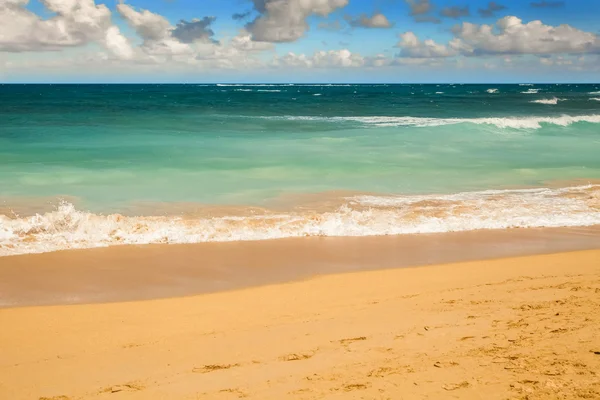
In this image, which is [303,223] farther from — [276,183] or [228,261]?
[276,183]

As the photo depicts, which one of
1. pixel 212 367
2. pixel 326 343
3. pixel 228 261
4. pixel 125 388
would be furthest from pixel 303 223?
pixel 125 388

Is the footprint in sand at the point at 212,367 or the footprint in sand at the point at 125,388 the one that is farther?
the footprint in sand at the point at 212,367

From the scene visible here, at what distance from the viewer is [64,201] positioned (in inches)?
507

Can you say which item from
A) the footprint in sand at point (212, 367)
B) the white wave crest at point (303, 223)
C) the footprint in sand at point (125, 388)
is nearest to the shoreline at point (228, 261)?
the white wave crest at point (303, 223)

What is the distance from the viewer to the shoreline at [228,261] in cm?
710

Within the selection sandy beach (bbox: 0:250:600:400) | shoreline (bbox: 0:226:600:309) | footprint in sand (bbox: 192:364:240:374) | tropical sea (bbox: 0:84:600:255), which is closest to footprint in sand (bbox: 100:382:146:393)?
sandy beach (bbox: 0:250:600:400)

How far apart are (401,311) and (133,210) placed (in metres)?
8.15

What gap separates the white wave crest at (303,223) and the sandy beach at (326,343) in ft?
10.5

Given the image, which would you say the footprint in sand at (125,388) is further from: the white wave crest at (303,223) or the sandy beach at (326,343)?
the white wave crest at (303,223)

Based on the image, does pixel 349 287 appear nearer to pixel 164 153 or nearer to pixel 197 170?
pixel 197 170

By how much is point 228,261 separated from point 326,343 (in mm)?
3787

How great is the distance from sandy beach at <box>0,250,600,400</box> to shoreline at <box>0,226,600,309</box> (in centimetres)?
61

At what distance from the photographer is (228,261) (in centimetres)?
841

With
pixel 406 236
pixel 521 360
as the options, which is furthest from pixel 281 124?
pixel 521 360
